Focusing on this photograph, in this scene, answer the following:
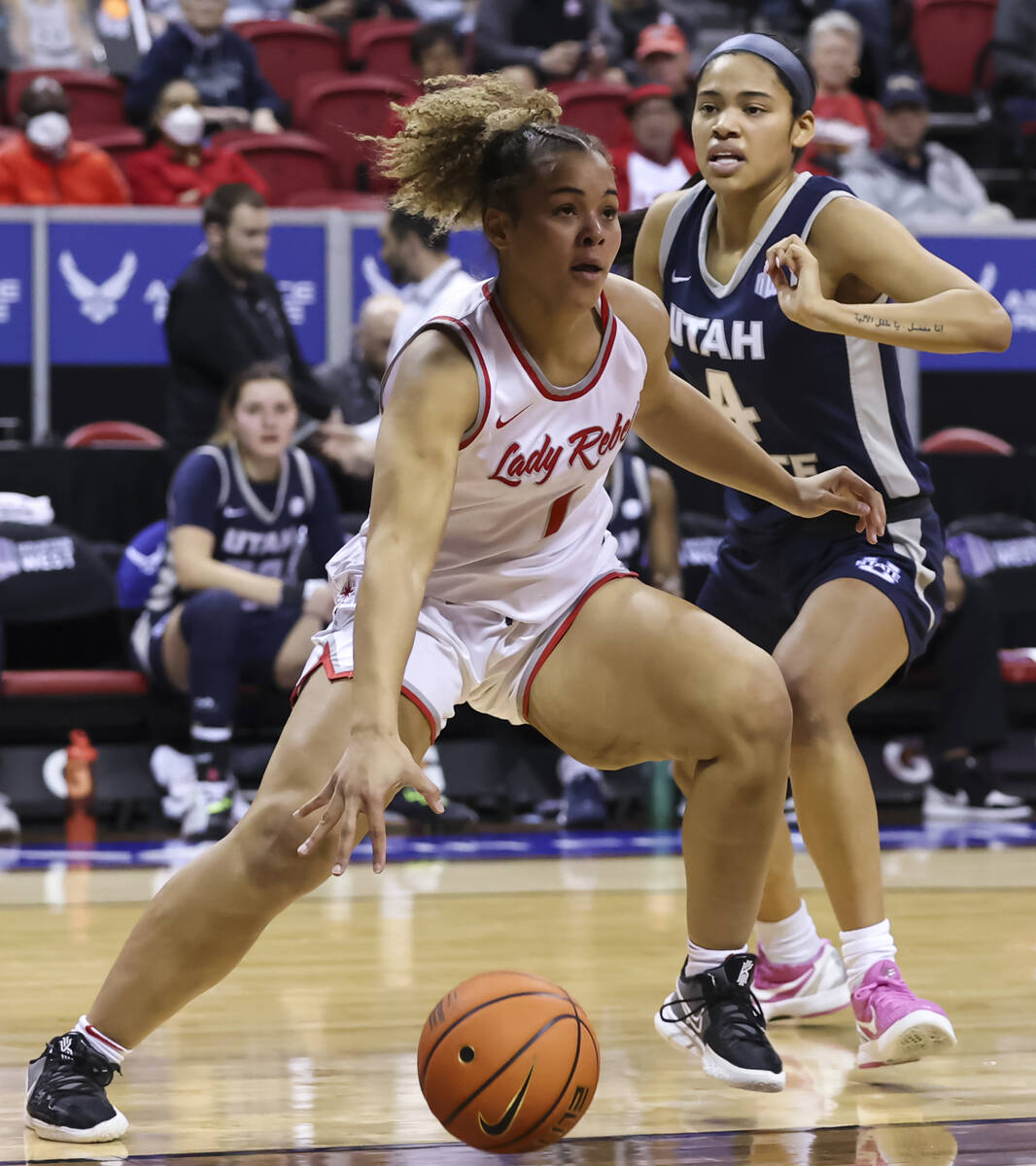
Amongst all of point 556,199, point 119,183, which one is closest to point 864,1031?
point 556,199

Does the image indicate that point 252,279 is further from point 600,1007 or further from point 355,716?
point 355,716

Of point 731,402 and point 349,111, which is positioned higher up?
point 349,111

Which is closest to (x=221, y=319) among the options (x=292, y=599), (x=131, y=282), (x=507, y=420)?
(x=131, y=282)

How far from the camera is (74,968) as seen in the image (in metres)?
4.38

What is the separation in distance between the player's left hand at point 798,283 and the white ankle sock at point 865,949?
3.79 ft

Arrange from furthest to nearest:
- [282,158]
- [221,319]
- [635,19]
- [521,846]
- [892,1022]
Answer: [635,19] → [282,158] → [221,319] → [521,846] → [892,1022]

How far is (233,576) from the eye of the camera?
21.7 ft

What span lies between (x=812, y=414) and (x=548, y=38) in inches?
304

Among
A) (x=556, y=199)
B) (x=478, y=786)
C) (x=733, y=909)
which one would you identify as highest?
(x=556, y=199)

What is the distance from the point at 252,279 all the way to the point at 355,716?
16.5 feet

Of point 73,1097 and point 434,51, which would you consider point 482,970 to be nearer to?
point 73,1097

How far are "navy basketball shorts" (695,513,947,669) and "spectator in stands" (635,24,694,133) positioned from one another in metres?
6.64

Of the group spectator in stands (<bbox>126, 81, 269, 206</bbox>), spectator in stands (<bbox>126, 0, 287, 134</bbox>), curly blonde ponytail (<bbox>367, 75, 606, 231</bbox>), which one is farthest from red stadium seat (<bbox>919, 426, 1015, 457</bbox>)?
curly blonde ponytail (<bbox>367, 75, 606, 231</bbox>)

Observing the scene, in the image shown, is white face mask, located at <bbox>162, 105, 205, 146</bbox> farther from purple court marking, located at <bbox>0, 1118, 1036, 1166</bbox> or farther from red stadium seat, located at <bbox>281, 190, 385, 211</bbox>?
purple court marking, located at <bbox>0, 1118, 1036, 1166</bbox>
